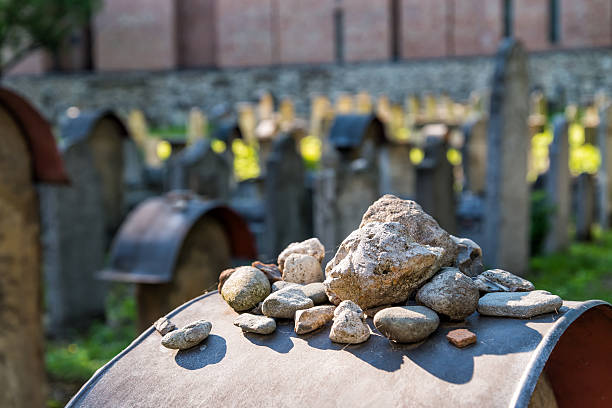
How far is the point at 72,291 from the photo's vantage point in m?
6.02

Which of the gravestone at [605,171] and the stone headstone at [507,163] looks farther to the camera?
the gravestone at [605,171]

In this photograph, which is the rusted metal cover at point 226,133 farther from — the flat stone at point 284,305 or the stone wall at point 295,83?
the stone wall at point 295,83

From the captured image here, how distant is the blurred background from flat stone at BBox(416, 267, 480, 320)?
800mm

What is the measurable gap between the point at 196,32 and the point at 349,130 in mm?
22301

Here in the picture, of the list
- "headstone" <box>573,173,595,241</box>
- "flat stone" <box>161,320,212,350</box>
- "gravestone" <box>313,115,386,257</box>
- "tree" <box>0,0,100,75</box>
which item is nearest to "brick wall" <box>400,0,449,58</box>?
"tree" <box>0,0,100,75</box>

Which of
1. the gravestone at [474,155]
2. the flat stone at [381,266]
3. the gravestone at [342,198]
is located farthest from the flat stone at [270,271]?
the gravestone at [474,155]

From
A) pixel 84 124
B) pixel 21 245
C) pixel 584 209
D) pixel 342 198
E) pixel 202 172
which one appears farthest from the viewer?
pixel 584 209

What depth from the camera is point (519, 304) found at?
1382 millimetres

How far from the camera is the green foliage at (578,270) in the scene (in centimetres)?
582

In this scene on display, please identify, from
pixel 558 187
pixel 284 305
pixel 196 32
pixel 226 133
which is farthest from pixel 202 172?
pixel 196 32

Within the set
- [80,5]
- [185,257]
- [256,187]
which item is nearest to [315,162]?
[256,187]

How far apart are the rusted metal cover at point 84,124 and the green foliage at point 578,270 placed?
450 centimetres

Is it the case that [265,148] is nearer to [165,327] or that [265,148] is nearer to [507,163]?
[507,163]

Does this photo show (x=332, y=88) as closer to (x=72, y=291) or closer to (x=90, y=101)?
(x=90, y=101)
